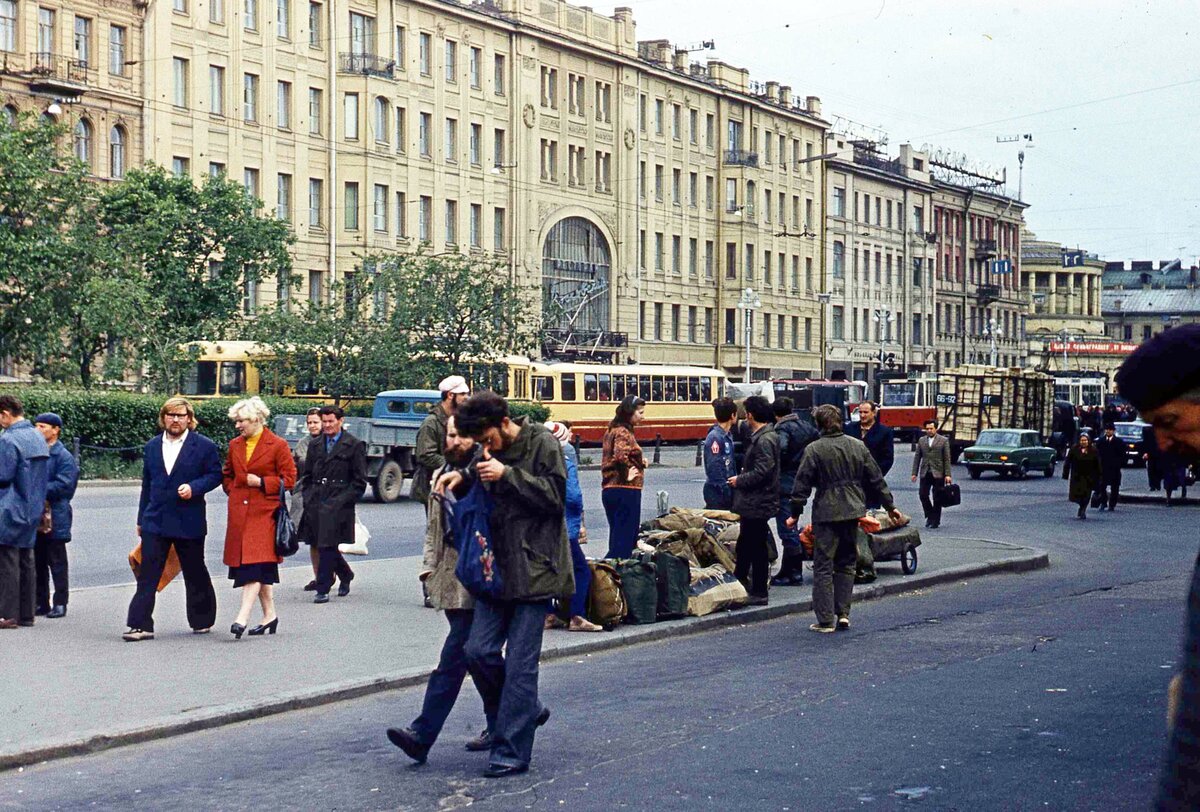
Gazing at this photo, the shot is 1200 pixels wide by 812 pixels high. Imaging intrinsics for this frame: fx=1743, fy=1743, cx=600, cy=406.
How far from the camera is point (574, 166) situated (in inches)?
2948

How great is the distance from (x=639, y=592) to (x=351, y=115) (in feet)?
172

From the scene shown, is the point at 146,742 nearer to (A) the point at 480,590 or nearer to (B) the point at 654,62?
(A) the point at 480,590

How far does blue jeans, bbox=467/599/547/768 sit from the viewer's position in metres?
8.10

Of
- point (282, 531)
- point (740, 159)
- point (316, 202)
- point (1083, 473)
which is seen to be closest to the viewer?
point (282, 531)

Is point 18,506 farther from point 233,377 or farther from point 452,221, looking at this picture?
point 452,221

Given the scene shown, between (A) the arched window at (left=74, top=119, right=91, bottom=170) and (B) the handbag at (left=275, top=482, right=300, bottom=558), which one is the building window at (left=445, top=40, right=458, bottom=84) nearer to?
(A) the arched window at (left=74, top=119, right=91, bottom=170)

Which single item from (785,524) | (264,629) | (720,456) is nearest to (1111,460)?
(785,524)

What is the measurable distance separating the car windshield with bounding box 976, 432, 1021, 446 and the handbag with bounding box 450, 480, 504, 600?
3977 centimetres

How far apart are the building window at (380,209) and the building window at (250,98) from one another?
247 inches

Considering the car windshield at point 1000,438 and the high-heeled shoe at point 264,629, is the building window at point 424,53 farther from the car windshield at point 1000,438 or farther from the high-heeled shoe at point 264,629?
the high-heeled shoe at point 264,629

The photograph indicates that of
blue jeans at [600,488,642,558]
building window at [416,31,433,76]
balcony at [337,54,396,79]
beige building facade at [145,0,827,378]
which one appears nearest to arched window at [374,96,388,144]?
beige building facade at [145,0,827,378]

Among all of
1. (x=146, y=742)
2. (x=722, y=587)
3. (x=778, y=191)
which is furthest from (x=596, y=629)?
(x=778, y=191)

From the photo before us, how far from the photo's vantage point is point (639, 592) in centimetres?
1375

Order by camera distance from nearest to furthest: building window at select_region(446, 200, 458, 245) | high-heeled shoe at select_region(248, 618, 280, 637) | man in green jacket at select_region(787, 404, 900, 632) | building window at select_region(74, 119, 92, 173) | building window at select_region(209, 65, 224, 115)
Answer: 1. high-heeled shoe at select_region(248, 618, 280, 637)
2. man in green jacket at select_region(787, 404, 900, 632)
3. building window at select_region(74, 119, 92, 173)
4. building window at select_region(209, 65, 224, 115)
5. building window at select_region(446, 200, 458, 245)
